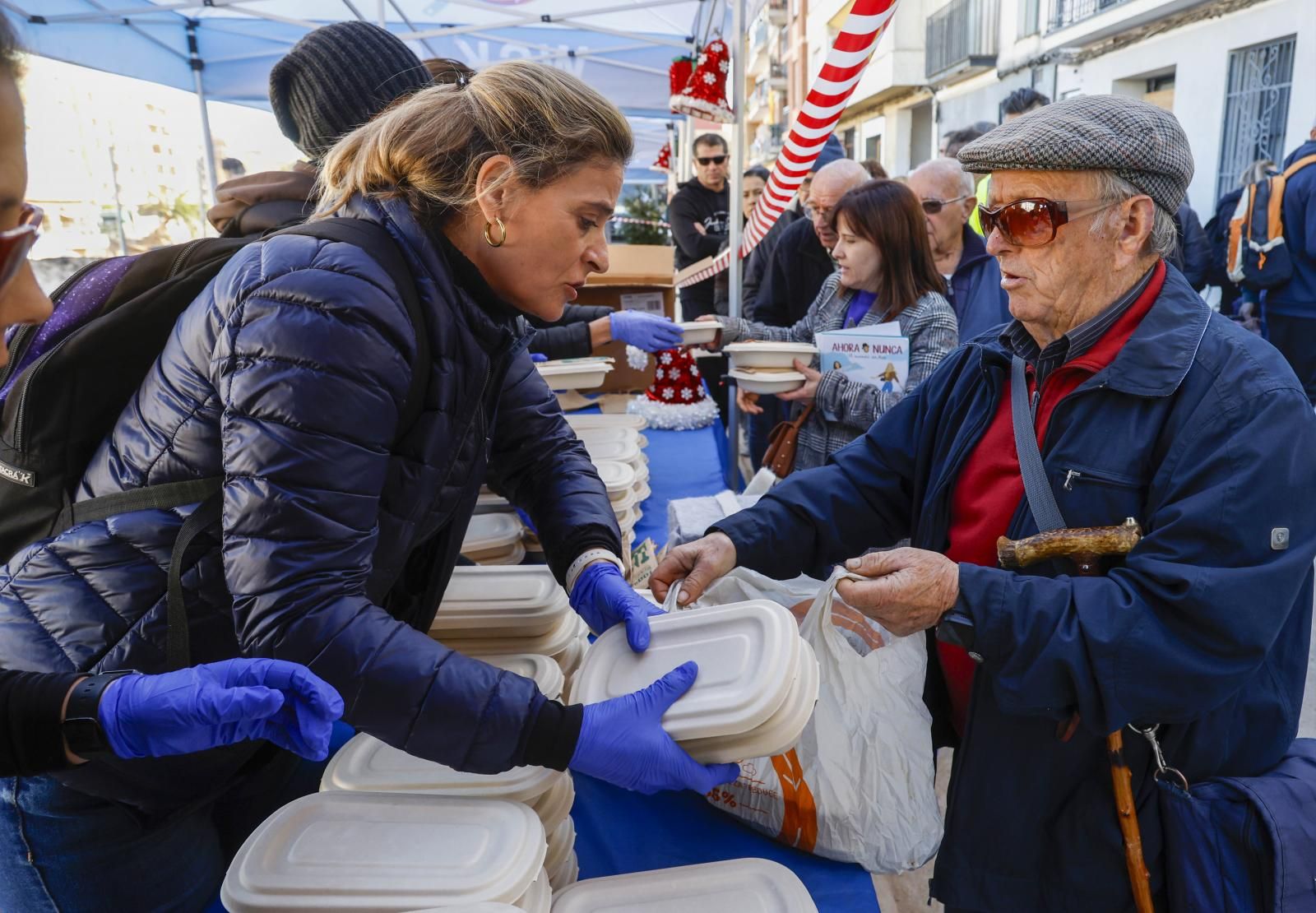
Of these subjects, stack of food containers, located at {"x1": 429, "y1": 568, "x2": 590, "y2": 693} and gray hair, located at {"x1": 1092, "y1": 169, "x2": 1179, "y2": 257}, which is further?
stack of food containers, located at {"x1": 429, "y1": 568, "x2": 590, "y2": 693}

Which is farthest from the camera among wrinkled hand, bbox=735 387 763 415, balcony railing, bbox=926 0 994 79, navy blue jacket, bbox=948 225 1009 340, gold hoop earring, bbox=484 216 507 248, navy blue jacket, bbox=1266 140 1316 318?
balcony railing, bbox=926 0 994 79

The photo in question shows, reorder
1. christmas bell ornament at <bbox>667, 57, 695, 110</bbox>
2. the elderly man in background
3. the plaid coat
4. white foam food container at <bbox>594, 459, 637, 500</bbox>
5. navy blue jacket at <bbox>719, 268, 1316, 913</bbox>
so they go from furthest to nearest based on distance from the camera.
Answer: christmas bell ornament at <bbox>667, 57, 695, 110</bbox> < the elderly man in background < the plaid coat < white foam food container at <bbox>594, 459, 637, 500</bbox> < navy blue jacket at <bbox>719, 268, 1316, 913</bbox>

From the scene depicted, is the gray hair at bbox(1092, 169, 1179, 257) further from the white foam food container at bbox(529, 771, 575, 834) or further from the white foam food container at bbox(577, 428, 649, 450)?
the white foam food container at bbox(577, 428, 649, 450)

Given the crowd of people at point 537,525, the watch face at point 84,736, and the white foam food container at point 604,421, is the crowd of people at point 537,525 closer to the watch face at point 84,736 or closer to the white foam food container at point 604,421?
the watch face at point 84,736

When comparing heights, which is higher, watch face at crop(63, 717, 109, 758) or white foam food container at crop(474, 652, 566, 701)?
watch face at crop(63, 717, 109, 758)

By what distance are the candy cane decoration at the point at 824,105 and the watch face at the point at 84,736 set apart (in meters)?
3.03

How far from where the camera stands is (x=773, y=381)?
324 cm

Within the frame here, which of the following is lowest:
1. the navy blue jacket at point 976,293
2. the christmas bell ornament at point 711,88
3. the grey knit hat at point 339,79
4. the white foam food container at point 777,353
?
the white foam food container at point 777,353

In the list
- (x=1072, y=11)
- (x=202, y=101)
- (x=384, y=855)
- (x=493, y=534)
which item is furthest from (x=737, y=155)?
(x=1072, y=11)

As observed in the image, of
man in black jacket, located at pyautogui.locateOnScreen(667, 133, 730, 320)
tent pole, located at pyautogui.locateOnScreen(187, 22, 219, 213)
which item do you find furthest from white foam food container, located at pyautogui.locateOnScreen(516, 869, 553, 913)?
tent pole, located at pyautogui.locateOnScreen(187, 22, 219, 213)

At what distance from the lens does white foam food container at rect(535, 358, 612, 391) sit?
3646 millimetres

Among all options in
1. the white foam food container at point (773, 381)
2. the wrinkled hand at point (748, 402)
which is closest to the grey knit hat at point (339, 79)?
the white foam food container at point (773, 381)

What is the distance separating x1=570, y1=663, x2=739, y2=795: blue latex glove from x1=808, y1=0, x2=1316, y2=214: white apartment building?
8.76 m

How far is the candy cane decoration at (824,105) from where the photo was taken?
3.12 metres
